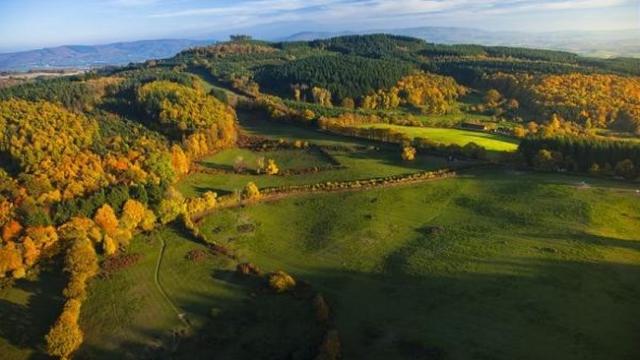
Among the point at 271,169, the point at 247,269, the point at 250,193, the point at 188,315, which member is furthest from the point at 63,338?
the point at 271,169

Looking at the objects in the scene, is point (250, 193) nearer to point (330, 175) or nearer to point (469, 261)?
point (330, 175)

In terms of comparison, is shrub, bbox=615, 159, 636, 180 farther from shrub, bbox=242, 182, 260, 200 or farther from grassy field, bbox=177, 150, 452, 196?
shrub, bbox=242, 182, 260, 200

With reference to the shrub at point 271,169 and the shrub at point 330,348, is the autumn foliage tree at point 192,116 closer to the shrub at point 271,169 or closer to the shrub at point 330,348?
the shrub at point 271,169

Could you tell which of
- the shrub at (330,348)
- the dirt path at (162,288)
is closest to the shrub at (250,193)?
the dirt path at (162,288)

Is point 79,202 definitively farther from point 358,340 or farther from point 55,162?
point 358,340

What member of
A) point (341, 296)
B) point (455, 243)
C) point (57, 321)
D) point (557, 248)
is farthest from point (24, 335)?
point (557, 248)

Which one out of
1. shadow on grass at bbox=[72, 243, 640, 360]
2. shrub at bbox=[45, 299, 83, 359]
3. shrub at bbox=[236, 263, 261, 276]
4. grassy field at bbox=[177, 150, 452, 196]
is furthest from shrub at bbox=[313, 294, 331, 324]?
grassy field at bbox=[177, 150, 452, 196]
